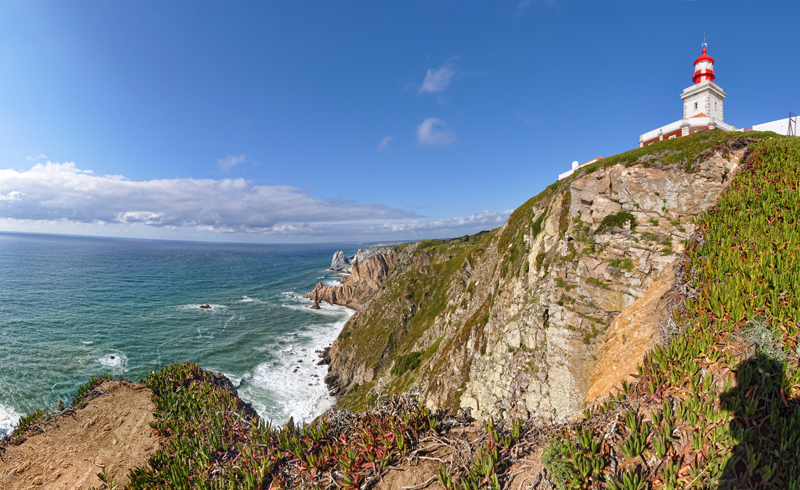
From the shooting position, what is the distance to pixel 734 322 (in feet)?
21.5

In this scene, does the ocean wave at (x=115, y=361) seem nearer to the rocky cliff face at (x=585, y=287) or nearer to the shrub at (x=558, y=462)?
the rocky cliff face at (x=585, y=287)

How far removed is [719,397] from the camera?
5355mm

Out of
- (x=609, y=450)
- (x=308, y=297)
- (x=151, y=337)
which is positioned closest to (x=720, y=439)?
(x=609, y=450)

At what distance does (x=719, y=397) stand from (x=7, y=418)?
60.5 metres

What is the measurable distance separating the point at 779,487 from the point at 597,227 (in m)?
14.8

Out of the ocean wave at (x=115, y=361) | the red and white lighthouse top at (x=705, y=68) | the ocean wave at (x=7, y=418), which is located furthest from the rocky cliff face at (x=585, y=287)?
the ocean wave at (x=115, y=361)

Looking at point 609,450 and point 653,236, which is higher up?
point 653,236

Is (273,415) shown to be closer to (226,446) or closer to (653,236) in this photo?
(226,446)

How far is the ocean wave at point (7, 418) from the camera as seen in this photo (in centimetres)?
3167

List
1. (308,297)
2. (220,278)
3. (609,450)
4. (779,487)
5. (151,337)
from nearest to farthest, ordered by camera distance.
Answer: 1. (779,487)
2. (609,450)
3. (151,337)
4. (308,297)
5. (220,278)

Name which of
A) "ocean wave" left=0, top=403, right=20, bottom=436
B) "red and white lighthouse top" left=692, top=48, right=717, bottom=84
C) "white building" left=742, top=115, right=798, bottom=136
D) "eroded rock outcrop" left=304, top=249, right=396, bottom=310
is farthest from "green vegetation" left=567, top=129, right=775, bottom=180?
"eroded rock outcrop" left=304, top=249, right=396, bottom=310

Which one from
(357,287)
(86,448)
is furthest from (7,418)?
(357,287)

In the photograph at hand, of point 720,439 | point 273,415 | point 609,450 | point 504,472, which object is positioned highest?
point 720,439

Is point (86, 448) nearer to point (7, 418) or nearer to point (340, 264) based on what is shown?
point (7, 418)
